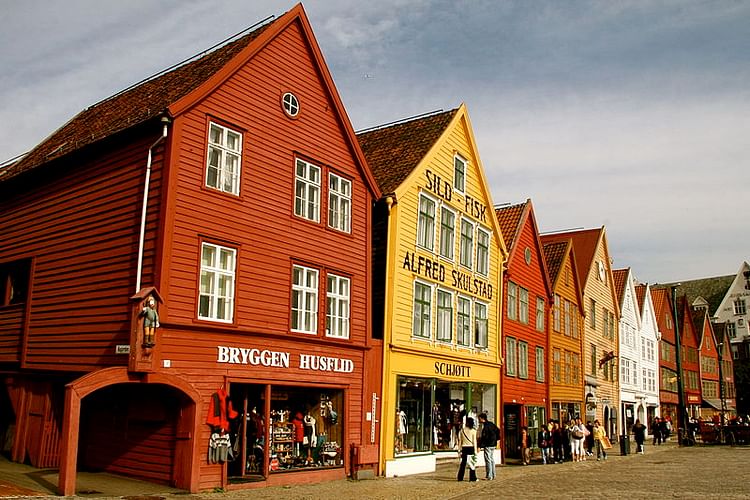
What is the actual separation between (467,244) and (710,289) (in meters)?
77.2

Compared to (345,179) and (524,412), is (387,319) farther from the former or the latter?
(524,412)

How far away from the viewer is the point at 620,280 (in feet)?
Result: 178

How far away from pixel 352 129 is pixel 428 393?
9.28 meters

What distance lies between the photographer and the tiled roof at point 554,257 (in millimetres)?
39344

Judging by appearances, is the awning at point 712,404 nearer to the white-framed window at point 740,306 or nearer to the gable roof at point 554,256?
the white-framed window at point 740,306

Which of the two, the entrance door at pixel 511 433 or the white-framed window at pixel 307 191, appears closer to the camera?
the white-framed window at pixel 307 191

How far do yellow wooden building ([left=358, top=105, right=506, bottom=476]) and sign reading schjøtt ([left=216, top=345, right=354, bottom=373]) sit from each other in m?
2.30

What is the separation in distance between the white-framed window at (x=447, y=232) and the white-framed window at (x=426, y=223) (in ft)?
2.50

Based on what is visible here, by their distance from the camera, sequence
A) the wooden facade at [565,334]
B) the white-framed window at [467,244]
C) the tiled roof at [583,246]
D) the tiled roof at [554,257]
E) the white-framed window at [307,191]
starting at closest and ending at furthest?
the white-framed window at [307,191], the white-framed window at [467,244], the wooden facade at [565,334], the tiled roof at [554,257], the tiled roof at [583,246]

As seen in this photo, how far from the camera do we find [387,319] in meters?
23.3

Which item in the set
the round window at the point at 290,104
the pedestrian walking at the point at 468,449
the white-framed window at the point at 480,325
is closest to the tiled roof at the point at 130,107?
the round window at the point at 290,104

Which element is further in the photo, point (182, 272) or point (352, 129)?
point (352, 129)

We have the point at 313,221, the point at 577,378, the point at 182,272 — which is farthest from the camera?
the point at 577,378

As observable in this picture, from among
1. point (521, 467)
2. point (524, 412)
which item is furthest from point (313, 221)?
point (524, 412)
